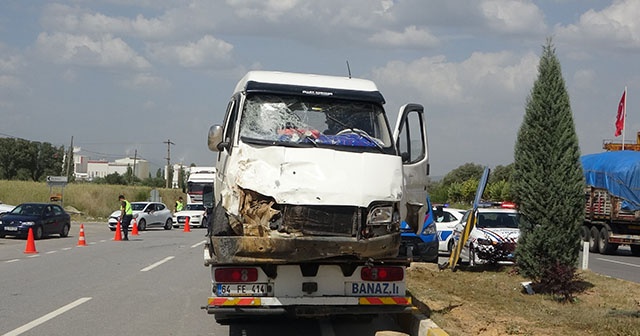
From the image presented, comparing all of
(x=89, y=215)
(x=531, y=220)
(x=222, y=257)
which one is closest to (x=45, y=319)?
(x=222, y=257)

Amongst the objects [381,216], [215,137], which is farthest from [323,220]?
[215,137]

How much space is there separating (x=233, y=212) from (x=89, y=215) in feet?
160

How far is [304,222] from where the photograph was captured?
7574 millimetres

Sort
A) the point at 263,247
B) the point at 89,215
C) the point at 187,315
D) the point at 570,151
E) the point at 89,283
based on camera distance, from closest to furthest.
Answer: the point at 263,247, the point at 187,315, the point at 570,151, the point at 89,283, the point at 89,215

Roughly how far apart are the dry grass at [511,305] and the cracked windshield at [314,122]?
2.42 m

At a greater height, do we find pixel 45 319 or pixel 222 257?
pixel 222 257

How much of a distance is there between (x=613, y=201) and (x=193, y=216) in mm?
24266

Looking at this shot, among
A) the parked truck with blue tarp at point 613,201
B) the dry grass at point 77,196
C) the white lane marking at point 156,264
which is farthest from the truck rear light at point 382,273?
the dry grass at point 77,196

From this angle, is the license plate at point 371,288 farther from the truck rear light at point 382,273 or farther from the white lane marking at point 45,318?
the white lane marking at point 45,318

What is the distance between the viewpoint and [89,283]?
552 inches

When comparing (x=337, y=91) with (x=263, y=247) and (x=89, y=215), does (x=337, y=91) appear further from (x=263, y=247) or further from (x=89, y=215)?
(x=89, y=215)

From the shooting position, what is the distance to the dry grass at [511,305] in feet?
29.0

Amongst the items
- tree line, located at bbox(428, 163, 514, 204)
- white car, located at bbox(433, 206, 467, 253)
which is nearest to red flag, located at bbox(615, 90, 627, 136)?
tree line, located at bbox(428, 163, 514, 204)

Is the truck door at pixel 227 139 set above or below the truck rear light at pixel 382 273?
above
